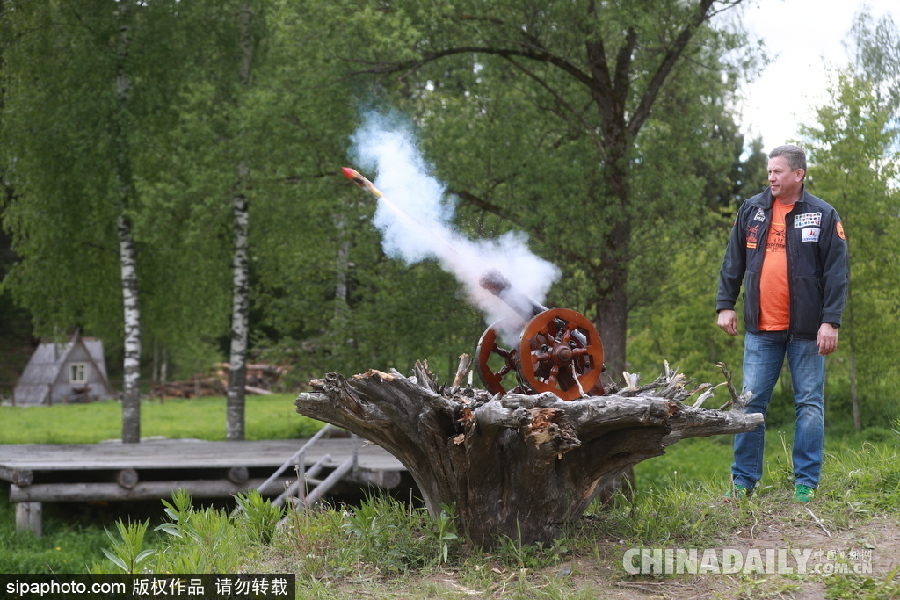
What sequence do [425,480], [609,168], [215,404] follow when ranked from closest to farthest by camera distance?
1. [425,480]
2. [609,168]
3. [215,404]

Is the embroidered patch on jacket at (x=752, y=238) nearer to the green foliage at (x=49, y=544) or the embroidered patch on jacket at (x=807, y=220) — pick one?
the embroidered patch on jacket at (x=807, y=220)

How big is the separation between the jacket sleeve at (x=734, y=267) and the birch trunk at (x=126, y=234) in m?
12.0

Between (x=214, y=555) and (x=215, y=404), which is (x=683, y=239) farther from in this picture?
(x=215, y=404)

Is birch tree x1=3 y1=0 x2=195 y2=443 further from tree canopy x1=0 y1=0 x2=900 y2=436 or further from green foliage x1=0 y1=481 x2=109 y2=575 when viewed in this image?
green foliage x1=0 y1=481 x2=109 y2=575

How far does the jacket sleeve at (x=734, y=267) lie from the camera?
552 cm

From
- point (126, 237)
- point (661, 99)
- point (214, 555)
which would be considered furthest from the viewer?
point (126, 237)

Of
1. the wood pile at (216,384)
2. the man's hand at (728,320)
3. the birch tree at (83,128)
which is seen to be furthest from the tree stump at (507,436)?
the wood pile at (216,384)

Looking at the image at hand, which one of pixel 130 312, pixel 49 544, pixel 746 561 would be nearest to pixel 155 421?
pixel 130 312

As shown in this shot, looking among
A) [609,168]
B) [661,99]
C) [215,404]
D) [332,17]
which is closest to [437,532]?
[609,168]

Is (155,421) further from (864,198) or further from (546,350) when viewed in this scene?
(546,350)

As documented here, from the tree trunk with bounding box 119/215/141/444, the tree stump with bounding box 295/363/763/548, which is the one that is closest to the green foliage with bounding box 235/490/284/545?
the tree stump with bounding box 295/363/763/548

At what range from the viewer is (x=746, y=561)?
455 cm

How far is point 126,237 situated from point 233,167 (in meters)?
2.95

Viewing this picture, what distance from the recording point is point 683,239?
38.3 feet
